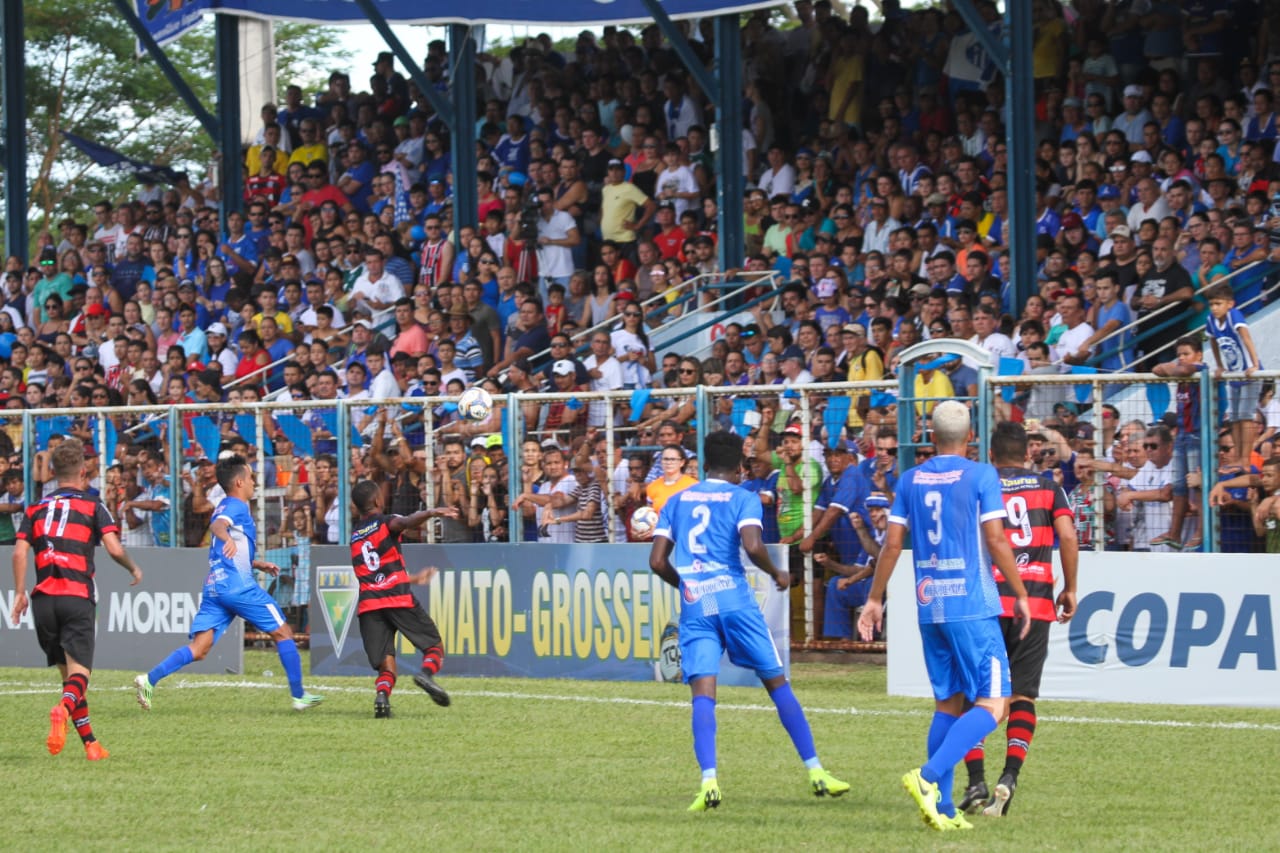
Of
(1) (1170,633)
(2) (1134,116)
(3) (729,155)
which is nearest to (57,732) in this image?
(1) (1170,633)

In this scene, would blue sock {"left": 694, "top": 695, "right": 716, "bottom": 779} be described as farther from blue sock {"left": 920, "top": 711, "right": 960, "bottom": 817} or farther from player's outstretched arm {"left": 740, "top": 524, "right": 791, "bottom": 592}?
blue sock {"left": 920, "top": 711, "right": 960, "bottom": 817}

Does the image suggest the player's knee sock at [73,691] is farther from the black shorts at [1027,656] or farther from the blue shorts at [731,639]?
the black shorts at [1027,656]

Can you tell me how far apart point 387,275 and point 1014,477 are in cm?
1493

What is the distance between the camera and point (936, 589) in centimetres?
863

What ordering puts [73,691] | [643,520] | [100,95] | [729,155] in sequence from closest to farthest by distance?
[73,691], [643,520], [729,155], [100,95]

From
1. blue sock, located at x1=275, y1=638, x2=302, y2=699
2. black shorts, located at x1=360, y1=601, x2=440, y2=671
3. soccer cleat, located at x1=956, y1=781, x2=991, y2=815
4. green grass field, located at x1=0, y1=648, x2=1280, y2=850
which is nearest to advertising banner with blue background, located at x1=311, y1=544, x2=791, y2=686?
green grass field, located at x1=0, y1=648, x2=1280, y2=850

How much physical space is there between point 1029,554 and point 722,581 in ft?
5.03

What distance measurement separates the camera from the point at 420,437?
17.1m

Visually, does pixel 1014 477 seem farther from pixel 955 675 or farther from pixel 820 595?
pixel 820 595

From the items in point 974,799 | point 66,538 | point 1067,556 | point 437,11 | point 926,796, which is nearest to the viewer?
point 926,796

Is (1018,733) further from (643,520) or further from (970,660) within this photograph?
(643,520)

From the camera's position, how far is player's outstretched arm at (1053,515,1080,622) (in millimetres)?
9336

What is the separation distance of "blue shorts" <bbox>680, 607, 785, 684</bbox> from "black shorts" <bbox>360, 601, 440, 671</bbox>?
5019mm

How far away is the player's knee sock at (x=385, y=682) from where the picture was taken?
13.5m
